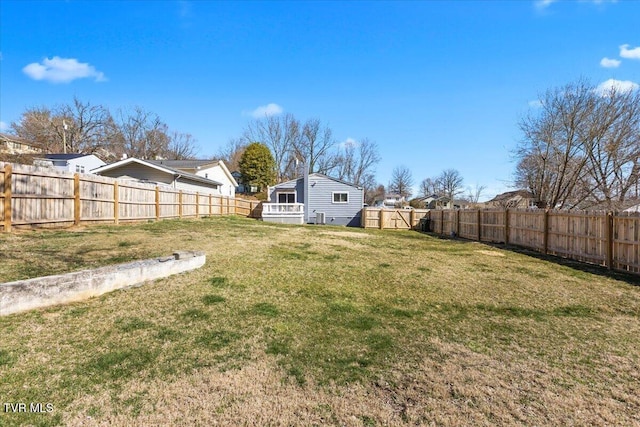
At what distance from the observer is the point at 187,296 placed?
4625mm

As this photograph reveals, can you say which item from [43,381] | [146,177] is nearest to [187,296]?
[43,381]

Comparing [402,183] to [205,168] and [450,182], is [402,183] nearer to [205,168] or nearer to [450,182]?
[450,182]

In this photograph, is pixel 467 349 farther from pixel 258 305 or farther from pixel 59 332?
pixel 59 332

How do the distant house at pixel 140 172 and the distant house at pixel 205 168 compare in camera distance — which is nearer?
the distant house at pixel 140 172

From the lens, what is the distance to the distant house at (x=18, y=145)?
33031 millimetres

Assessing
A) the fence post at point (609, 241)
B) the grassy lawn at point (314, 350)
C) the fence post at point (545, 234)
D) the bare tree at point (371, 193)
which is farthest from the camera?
the bare tree at point (371, 193)

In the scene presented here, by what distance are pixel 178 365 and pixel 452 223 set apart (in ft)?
54.5

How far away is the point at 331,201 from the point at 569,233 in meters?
15.9

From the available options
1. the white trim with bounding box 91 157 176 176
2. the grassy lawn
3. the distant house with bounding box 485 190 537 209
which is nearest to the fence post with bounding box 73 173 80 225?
the grassy lawn

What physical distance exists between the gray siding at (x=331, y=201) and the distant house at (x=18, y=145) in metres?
29.8

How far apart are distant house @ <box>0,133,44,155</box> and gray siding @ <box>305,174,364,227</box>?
2979cm

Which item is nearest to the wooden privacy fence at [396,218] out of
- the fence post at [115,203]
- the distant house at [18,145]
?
the fence post at [115,203]

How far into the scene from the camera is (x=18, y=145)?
115 ft

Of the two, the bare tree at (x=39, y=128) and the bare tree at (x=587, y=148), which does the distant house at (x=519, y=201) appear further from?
the bare tree at (x=39, y=128)
